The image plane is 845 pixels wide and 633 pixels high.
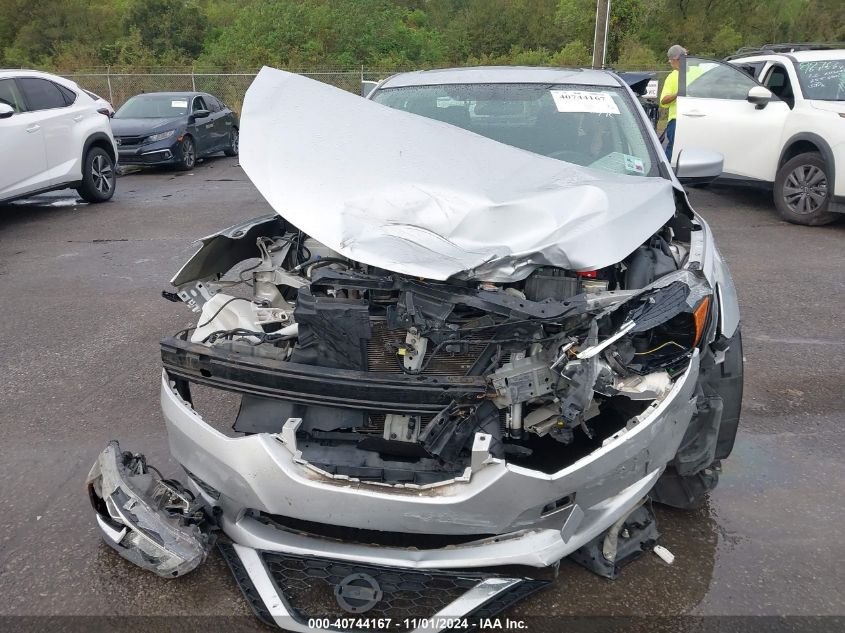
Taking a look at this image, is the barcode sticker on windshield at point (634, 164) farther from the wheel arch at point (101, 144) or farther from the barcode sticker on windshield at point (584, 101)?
the wheel arch at point (101, 144)

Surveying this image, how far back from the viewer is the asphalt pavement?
7.92 ft

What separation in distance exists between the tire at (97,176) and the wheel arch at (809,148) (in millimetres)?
8636

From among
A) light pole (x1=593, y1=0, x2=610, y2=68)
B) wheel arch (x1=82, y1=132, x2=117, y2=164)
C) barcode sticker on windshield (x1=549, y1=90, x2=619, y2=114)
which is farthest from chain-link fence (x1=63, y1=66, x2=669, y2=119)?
barcode sticker on windshield (x1=549, y1=90, x2=619, y2=114)

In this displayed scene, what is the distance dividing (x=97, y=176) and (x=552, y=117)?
7.66 metres

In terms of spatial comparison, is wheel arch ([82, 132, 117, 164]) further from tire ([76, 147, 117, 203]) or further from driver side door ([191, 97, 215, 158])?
driver side door ([191, 97, 215, 158])

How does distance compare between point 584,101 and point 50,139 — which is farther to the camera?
point 50,139

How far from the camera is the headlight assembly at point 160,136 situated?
1205cm

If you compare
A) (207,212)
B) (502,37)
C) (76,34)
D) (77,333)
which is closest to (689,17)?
(502,37)

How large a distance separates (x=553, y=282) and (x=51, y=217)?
8247 millimetres

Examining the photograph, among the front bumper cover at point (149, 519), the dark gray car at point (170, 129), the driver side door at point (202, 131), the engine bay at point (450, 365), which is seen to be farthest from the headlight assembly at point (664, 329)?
the driver side door at point (202, 131)

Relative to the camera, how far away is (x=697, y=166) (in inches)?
147

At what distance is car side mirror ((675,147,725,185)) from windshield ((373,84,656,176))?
297 mm

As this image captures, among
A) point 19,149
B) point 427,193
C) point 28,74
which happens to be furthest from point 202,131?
point 427,193

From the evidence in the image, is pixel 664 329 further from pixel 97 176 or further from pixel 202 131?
pixel 202 131
